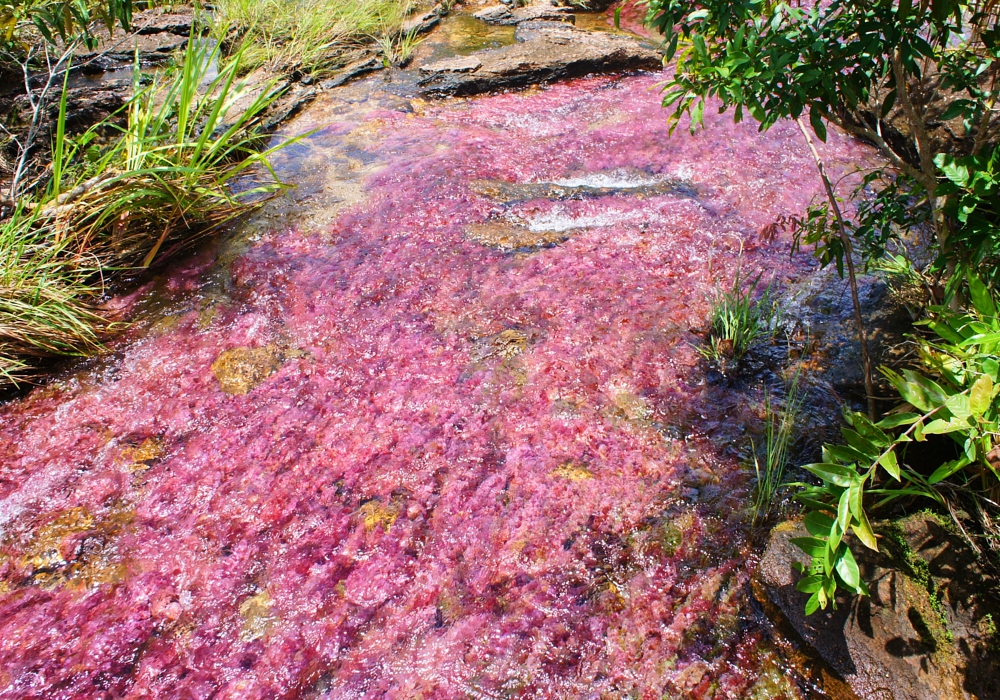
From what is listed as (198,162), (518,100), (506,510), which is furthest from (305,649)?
(518,100)

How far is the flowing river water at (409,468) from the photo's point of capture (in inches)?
76.5

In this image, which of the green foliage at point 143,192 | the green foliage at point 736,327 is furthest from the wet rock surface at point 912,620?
the green foliage at point 143,192

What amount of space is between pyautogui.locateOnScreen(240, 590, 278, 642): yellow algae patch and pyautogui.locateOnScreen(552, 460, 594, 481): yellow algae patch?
1.07 meters

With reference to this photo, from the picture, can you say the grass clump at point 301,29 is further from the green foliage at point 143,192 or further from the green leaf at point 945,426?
the green leaf at point 945,426

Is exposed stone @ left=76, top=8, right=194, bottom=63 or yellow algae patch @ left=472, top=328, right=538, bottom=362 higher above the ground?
exposed stone @ left=76, top=8, right=194, bottom=63

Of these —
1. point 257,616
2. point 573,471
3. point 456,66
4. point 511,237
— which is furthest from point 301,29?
point 257,616

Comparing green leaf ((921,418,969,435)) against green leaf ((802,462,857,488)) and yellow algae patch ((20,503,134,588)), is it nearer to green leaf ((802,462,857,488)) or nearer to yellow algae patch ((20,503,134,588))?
green leaf ((802,462,857,488))

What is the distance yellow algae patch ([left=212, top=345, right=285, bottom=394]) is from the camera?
9.28 feet

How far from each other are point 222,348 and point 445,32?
199 inches

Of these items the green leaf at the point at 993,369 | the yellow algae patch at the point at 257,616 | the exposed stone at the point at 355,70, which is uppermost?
the exposed stone at the point at 355,70

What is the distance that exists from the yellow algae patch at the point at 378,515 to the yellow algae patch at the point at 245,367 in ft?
2.79

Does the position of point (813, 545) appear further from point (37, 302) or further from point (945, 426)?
point (37, 302)

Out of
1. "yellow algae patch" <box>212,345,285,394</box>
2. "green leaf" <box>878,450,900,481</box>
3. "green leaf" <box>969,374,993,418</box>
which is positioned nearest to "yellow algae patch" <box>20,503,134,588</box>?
"yellow algae patch" <box>212,345,285,394</box>

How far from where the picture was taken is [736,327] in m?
2.81
